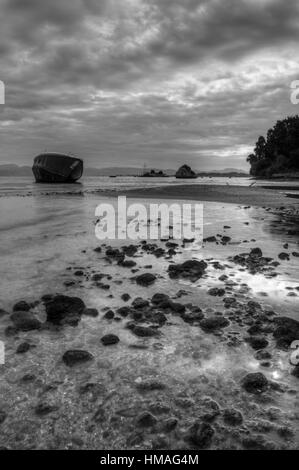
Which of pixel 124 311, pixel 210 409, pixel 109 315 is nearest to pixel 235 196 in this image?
pixel 124 311

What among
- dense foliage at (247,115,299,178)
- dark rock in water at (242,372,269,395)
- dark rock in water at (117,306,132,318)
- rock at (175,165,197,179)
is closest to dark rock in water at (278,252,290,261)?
dark rock in water at (117,306,132,318)

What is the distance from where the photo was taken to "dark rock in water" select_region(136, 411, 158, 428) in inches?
127

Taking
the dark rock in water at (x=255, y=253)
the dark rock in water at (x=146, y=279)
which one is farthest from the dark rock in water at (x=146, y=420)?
the dark rock in water at (x=255, y=253)

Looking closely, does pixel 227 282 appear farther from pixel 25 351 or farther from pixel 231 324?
pixel 25 351

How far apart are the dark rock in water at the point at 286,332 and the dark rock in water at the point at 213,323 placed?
767 millimetres

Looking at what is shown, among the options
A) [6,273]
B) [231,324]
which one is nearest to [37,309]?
[6,273]

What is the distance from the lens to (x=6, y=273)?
834 centimetres

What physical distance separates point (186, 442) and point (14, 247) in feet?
33.5

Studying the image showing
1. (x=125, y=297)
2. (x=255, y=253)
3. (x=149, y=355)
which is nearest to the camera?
(x=149, y=355)

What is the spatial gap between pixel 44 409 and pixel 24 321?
2154 mm

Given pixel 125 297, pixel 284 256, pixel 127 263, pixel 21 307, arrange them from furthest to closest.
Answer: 1. pixel 284 256
2. pixel 127 263
3. pixel 125 297
4. pixel 21 307

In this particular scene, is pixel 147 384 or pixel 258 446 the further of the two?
pixel 147 384

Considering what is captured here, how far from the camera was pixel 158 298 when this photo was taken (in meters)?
6.43

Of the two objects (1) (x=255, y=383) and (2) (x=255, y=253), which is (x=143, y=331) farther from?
(2) (x=255, y=253)
